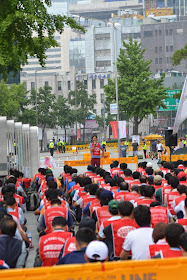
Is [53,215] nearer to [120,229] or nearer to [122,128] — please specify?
[120,229]

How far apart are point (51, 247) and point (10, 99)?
62.5 m

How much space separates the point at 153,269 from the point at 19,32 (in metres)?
10.4

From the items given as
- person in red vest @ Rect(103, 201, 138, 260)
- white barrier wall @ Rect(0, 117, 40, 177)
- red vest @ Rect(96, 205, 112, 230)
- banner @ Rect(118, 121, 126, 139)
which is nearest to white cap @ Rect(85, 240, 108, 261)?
person in red vest @ Rect(103, 201, 138, 260)

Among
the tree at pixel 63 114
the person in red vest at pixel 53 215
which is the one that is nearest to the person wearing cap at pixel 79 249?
the person in red vest at pixel 53 215

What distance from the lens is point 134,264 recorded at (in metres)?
4.30

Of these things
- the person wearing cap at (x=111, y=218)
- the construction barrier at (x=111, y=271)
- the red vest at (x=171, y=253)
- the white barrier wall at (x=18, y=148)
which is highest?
the construction barrier at (x=111, y=271)

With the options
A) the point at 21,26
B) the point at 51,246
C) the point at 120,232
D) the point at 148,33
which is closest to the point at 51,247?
the point at 51,246

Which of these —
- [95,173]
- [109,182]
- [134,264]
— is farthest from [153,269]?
[95,173]

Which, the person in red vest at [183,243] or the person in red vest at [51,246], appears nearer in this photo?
the person in red vest at [183,243]

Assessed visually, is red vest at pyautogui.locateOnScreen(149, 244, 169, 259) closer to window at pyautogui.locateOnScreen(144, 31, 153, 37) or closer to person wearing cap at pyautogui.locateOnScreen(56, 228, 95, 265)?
person wearing cap at pyautogui.locateOnScreen(56, 228, 95, 265)

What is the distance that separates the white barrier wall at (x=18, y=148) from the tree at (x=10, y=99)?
37615 millimetres

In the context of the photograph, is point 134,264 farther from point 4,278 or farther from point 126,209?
point 126,209

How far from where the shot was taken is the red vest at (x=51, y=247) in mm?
7074

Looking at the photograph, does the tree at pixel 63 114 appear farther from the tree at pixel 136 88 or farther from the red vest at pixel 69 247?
the red vest at pixel 69 247
